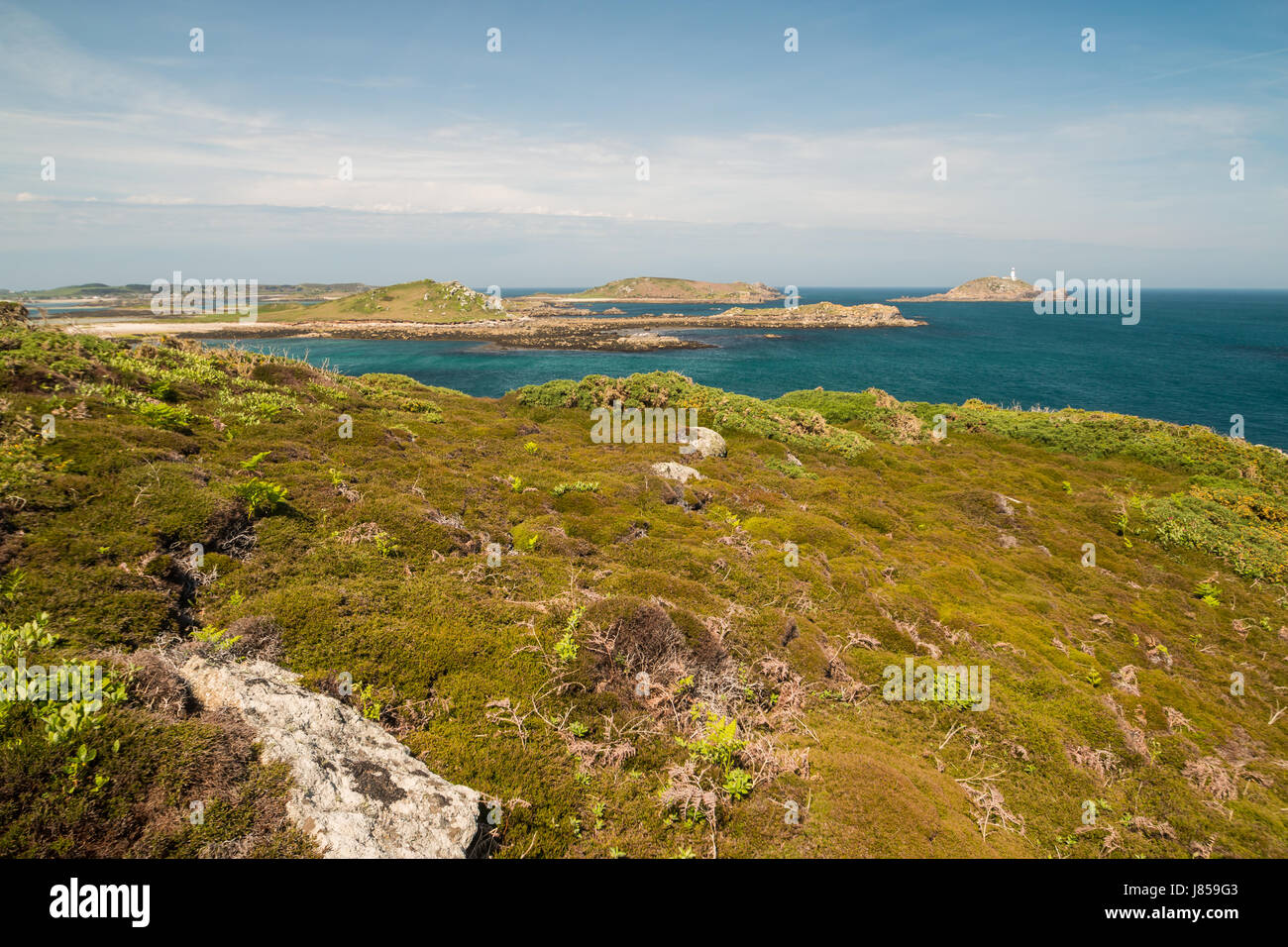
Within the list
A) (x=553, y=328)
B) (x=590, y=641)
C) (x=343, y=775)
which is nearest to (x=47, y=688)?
(x=343, y=775)

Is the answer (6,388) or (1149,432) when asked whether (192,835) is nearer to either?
(6,388)

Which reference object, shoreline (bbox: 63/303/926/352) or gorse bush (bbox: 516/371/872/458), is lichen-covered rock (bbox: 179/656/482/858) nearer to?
gorse bush (bbox: 516/371/872/458)

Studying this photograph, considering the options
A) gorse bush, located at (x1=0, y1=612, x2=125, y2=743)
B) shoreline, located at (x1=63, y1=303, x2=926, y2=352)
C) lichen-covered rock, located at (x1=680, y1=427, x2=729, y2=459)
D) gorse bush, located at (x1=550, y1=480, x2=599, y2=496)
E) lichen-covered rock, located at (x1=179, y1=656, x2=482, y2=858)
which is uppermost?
shoreline, located at (x1=63, y1=303, x2=926, y2=352)

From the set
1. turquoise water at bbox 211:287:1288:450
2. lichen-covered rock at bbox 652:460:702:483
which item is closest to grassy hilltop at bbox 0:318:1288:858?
lichen-covered rock at bbox 652:460:702:483

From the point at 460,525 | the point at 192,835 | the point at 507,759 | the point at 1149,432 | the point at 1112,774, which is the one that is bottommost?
the point at 1112,774

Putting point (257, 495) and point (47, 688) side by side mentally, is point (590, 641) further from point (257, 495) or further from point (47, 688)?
point (257, 495)
